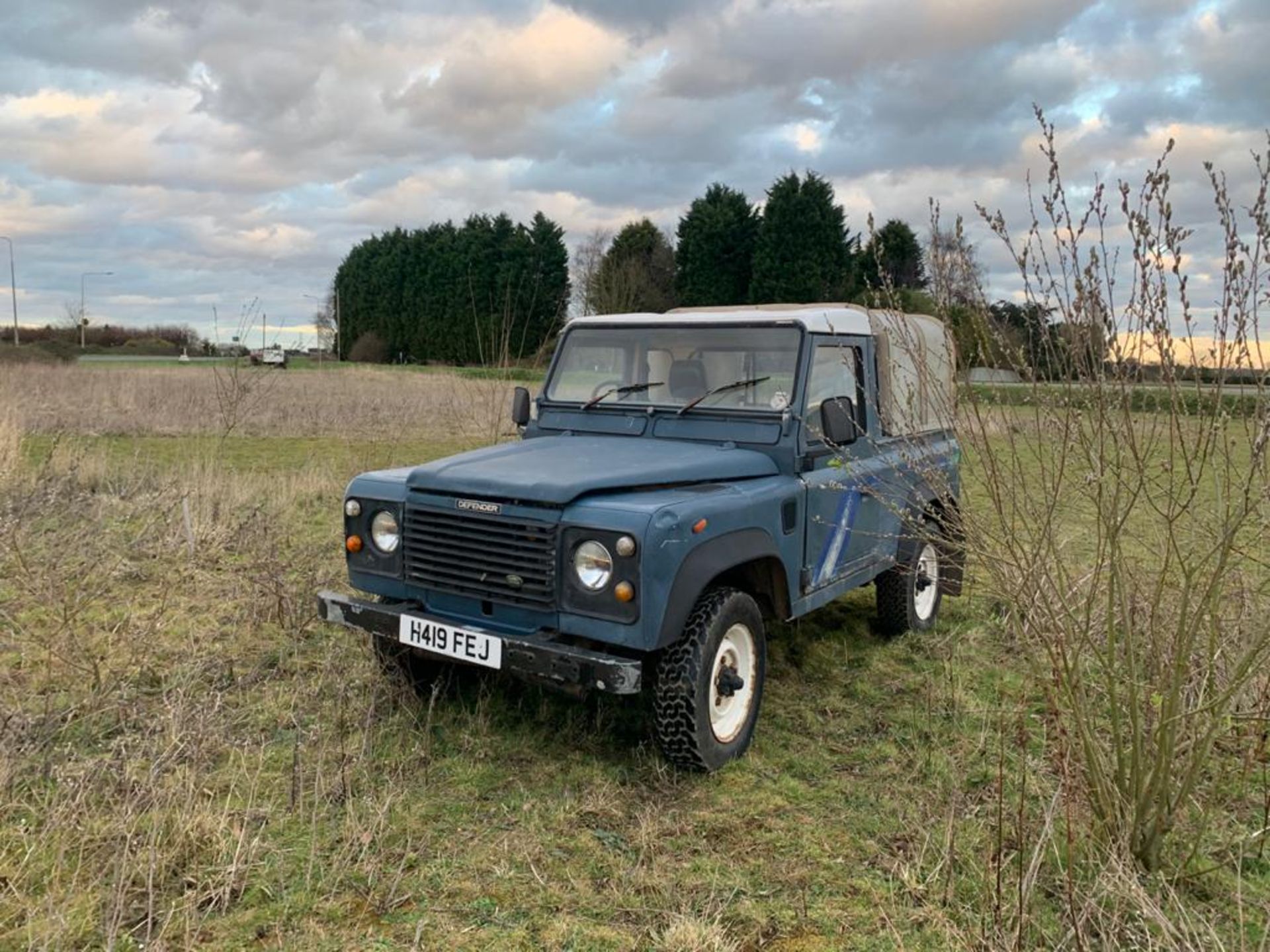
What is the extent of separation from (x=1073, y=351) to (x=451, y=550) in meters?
2.46

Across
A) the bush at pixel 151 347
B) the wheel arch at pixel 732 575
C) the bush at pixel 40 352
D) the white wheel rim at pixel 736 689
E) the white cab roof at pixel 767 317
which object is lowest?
the white wheel rim at pixel 736 689

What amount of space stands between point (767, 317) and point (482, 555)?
2020 mm

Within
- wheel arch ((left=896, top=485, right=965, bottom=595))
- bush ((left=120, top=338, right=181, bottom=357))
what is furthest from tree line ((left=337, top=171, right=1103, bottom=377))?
wheel arch ((left=896, top=485, right=965, bottom=595))

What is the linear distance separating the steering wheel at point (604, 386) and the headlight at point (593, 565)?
1687mm

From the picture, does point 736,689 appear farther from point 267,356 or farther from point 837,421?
point 267,356

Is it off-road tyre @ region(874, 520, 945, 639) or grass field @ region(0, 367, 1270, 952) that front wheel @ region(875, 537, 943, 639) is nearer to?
off-road tyre @ region(874, 520, 945, 639)

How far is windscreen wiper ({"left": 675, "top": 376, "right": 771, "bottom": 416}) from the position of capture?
15.0 ft

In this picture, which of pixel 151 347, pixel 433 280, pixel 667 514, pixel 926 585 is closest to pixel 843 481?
pixel 667 514

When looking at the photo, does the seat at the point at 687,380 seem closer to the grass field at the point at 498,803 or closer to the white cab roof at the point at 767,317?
the white cab roof at the point at 767,317

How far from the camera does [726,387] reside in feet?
15.1

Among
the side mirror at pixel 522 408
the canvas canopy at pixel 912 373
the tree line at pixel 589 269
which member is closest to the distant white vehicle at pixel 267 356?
the side mirror at pixel 522 408

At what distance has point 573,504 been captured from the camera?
349cm

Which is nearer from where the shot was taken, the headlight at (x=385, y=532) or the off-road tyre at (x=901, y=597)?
the headlight at (x=385, y=532)

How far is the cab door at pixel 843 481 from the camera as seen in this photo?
4.41m
